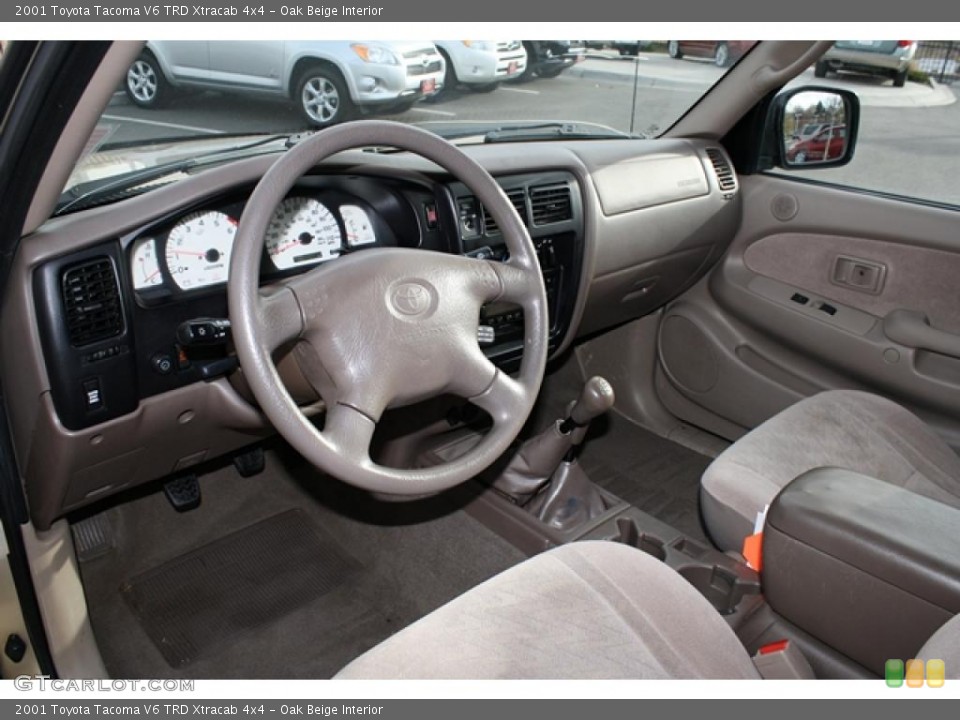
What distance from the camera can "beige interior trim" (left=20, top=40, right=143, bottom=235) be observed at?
1.19 meters

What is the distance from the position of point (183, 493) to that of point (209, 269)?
96cm

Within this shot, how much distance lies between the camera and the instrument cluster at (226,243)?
1.71 m

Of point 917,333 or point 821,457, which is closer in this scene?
point 821,457

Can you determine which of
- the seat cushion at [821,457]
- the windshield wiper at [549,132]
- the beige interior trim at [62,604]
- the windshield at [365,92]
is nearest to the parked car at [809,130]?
the windshield at [365,92]

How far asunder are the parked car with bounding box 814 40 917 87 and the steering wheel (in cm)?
113

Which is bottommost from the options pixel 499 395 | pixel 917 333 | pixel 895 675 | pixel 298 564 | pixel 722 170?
pixel 298 564

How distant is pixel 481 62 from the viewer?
2121 millimetres

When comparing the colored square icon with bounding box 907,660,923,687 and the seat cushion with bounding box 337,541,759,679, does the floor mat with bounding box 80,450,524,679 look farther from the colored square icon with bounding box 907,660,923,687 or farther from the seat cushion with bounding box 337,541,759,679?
the colored square icon with bounding box 907,660,923,687

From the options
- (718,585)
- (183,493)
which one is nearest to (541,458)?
(718,585)

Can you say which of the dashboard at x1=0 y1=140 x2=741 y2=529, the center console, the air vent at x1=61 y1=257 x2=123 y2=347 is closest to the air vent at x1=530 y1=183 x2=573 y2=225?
the dashboard at x1=0 y1=140 x2=741 y2=529

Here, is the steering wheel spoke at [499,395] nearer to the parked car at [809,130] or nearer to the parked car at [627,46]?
the parked car at [627,46]

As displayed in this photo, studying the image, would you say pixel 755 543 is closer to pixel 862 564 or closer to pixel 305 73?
pixel 862 564

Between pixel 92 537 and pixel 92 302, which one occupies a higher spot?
pixel 92 302

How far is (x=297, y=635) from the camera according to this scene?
88.3 inches
